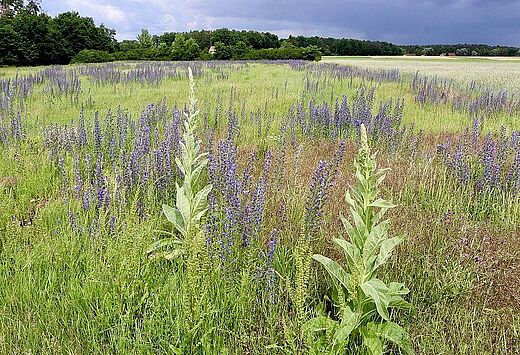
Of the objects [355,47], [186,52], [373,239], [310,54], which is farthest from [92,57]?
[355,47]

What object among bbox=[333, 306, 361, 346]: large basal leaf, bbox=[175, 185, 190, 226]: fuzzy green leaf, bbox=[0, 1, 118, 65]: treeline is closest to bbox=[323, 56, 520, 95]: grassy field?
bbox=[175, 185, 190, 226]: fuzzy green leaf

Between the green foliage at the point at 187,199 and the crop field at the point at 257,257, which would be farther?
the green foliage at the point at 187,199

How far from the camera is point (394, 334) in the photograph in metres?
2.21

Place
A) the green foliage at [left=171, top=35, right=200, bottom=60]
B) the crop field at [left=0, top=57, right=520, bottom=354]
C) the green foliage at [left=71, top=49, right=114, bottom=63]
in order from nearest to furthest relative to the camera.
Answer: the crop field at [left=0, top=57, right=520, bottom=354] → the green foliage at [left=71, top=49, right=114, bottom=63] → the green foliage at [left=171, top=35, right=200, bottom=60]

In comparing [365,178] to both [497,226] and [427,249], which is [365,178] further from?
[497,226]

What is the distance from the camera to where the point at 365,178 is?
238 centimetres

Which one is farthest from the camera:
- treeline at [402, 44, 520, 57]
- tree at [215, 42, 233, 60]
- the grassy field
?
treeline at [402, 44, 520, 57]

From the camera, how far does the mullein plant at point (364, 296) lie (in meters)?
2.16

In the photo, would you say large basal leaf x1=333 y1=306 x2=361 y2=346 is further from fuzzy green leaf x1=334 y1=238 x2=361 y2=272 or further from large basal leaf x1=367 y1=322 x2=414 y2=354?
fuzzy green leaf x1=334 y1=238 x2=361 y2=272

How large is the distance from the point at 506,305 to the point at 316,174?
4.71 feet

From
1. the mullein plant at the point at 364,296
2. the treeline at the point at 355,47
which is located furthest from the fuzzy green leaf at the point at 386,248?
the treeline at the point at 355,47

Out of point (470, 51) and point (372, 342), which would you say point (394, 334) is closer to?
point (372, 342)

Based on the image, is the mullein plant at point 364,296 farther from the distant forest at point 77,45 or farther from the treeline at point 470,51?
the treeline at point 470,51

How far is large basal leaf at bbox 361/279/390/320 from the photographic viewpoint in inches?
87.1
